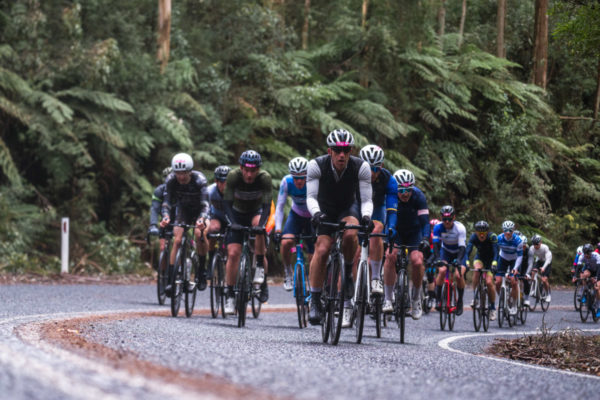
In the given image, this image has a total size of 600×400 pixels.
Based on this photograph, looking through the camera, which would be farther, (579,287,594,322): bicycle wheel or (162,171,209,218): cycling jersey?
(579,287,594,322): bicycle wheel

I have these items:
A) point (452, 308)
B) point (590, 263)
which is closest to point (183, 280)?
point (452, 308)

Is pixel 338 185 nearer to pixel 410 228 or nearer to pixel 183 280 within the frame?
pixel 410 228

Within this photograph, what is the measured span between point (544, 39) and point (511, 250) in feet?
60.1

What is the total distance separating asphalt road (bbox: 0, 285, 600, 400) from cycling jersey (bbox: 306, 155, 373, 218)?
1.46 metres

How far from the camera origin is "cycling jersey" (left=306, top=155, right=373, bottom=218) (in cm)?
873

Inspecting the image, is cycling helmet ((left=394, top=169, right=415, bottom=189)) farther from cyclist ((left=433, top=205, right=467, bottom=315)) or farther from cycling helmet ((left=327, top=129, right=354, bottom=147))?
cycling helmet ((left=327, top=129, right=354, bottom=147))

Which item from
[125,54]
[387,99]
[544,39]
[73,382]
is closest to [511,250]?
[387,99]

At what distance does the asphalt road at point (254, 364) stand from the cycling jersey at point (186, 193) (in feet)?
5.85

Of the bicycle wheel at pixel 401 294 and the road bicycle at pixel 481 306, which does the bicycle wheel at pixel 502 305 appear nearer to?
the road bicycle at pixel 481 306

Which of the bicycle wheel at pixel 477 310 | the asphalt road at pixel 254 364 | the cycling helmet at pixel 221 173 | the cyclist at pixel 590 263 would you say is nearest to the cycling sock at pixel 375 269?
the asphalt road at pixel 254 364

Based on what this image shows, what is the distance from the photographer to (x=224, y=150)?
79.5ft

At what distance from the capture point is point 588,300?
67.4 feet

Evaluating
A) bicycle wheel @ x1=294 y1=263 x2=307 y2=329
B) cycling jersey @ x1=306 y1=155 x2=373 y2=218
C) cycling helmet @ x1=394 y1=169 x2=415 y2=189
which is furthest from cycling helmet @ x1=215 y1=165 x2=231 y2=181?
cycling jersey @ x1=306 y1=155 x2=373 y2=218

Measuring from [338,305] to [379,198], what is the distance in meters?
2.74
